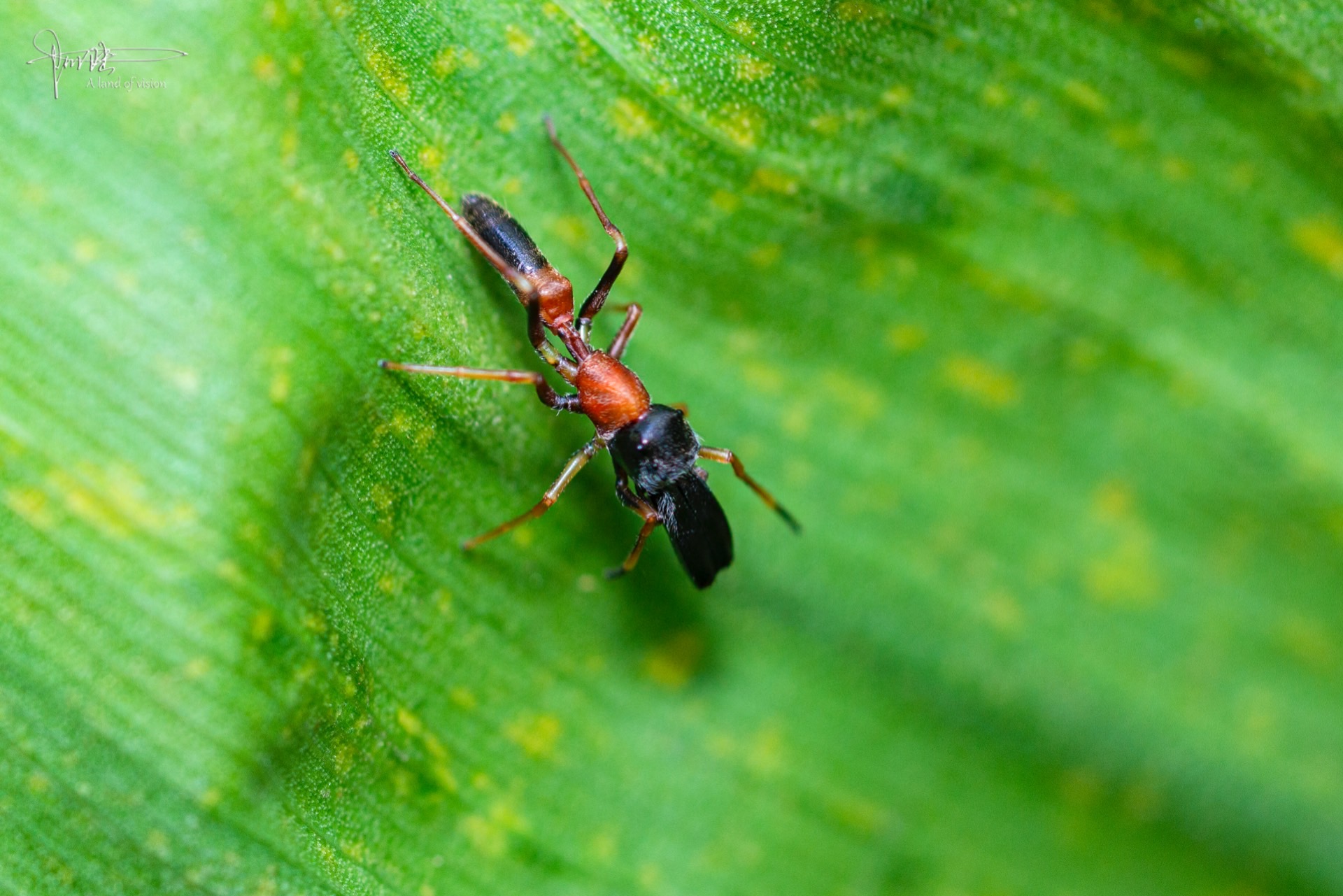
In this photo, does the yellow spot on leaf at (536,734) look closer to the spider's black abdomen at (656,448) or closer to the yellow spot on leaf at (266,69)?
the spider's black abdomen at (656,448)

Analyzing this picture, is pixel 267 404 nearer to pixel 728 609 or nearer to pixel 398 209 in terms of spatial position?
pixel 398 209

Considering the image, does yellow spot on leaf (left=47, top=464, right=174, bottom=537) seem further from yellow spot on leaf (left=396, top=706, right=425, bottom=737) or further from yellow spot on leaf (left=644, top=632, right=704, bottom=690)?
yellow spot on leaf (left=644, top=632, right=704, bottom=690)

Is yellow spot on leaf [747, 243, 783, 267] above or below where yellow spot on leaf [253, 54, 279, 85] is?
above

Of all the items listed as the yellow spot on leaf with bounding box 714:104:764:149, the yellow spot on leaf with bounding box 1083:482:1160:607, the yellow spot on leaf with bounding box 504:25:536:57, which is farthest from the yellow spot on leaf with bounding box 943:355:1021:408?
the yellow spot on leaf with bounding box 504:25:536:57

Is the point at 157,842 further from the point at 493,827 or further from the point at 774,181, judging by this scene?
the point at 774,181

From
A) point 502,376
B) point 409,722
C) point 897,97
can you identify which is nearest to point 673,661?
point 409,722

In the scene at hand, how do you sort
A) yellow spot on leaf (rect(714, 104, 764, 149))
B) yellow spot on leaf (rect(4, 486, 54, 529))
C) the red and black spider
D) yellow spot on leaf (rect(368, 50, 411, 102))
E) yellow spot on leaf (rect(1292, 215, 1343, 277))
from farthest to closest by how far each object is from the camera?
yellow spot on leaf (rect(1292, 215, 1343, 277)), the red and black spider, yellow spot on leaf (rect(714, 104, 764, 149)), yellow spot on leaf (rect(368, 50, 411, 102)), yellow spot on leaf (rect(4, 486, 54, 529))

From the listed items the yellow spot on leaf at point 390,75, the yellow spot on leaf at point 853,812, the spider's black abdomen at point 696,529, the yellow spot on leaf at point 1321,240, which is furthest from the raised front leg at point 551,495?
the yellow spot on leaf at point 1321,240
